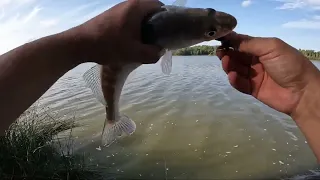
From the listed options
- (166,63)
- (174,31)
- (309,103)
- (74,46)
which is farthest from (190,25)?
(309,103)

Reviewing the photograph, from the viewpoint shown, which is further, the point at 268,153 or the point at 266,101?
the point at 268,153

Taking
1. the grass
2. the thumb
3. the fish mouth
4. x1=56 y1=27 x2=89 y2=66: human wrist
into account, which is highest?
the fish mouth

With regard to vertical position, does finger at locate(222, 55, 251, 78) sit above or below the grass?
above

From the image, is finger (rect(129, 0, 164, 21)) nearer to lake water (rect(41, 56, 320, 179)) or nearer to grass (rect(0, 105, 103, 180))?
lake water (rect(41, 56, 320, 179))

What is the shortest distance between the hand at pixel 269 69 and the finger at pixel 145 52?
683mm

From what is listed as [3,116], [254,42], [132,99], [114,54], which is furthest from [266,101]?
[132,99]

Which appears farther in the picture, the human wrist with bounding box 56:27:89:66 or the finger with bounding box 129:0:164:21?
the finger with bounding box 129:0:164:21

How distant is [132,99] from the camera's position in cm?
1421

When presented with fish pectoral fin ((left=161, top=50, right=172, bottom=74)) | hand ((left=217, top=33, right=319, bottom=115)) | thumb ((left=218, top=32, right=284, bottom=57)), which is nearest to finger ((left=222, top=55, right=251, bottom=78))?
hand ((left=217, top=33, right=319, bottom=115))

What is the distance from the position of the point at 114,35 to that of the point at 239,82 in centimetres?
128

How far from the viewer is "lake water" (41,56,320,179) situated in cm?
795

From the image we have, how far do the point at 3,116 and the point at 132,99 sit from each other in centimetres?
1253

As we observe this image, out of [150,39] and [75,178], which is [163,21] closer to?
[150,39]

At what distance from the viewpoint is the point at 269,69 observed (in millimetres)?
2654
